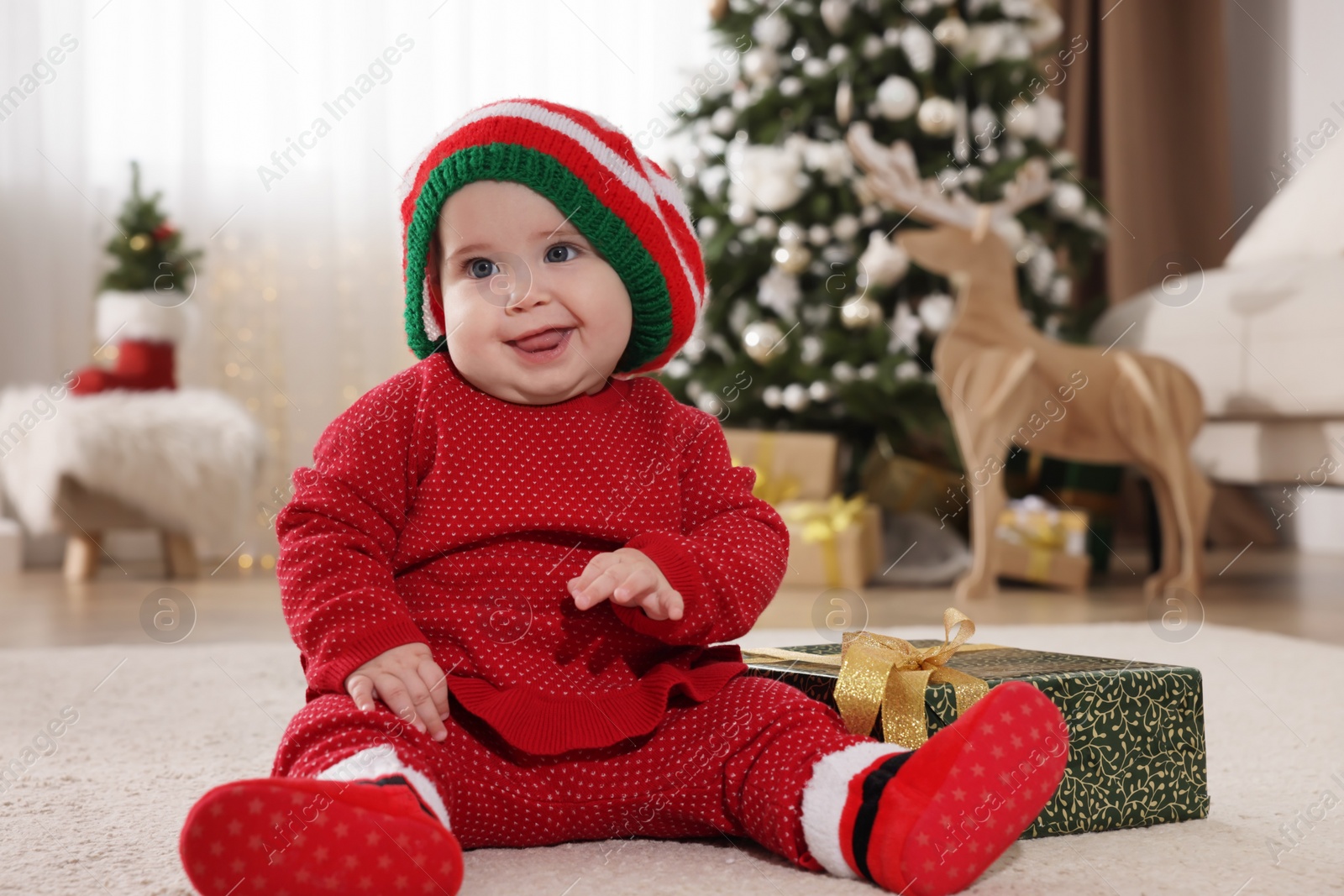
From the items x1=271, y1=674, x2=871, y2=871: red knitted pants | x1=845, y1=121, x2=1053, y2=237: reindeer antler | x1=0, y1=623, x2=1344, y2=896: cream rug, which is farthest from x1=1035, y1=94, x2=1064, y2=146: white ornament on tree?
x1=271, y1=674, x2=871, y2=871: red knitted pants

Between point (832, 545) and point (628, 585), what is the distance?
160 cm

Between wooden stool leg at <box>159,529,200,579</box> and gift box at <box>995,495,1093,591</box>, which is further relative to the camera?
wooden stool leg at <box>159,529,200,579</box>

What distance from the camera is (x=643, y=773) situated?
0.76m

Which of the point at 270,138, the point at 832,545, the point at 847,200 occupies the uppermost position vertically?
the point at 270,138

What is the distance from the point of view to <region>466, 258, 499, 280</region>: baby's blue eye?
84cm

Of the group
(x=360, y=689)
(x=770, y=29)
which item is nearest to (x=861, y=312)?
(x=770, y=29)

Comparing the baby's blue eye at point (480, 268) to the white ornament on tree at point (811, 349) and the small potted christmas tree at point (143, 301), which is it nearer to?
the white ornament on tree at point (811, 349)

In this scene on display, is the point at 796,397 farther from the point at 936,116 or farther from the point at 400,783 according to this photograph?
the point at 400,783

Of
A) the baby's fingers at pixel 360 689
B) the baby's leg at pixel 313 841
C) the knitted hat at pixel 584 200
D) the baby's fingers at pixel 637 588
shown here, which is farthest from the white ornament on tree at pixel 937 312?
the baby's leg at pixel 313 841

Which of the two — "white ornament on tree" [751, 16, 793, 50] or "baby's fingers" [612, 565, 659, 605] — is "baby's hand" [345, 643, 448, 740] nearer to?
"baby's fingers" [612, 565, 659, 605]

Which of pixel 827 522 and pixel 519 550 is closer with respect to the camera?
pixel 519 550

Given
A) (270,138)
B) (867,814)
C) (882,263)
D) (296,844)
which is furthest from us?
(270,138)

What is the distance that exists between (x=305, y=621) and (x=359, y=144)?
264 cm

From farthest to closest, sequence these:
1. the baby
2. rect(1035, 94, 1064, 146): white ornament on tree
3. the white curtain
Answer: the white curtain, rect(1035, 94, 1064, 146): white ornament on tree, the baby
